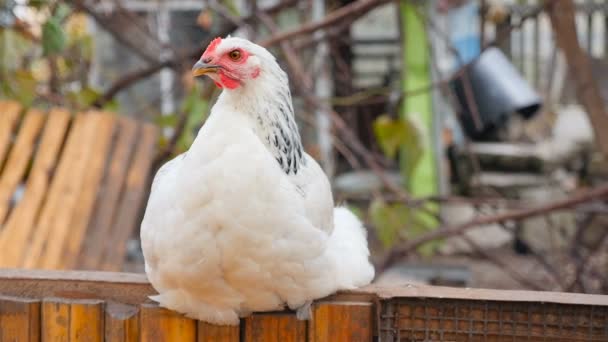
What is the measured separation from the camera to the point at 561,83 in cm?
899

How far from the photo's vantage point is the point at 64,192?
3.69 metres

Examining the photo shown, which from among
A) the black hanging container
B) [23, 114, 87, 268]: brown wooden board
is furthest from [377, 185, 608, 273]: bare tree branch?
[23, 114, 87, 268]: brown wooden board

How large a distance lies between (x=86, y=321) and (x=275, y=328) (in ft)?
1.67

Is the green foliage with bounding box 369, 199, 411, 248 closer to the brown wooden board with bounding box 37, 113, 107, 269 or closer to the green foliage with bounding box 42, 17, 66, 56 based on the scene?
the brown wooden board with bounding box 37, 113, 107, 269

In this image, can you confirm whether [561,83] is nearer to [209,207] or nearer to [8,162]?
[8,162]

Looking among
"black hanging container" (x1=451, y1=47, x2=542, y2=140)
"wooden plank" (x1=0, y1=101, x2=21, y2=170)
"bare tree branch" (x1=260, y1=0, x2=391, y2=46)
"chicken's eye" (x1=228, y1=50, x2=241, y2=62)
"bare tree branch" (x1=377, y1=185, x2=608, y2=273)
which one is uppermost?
"black hanging container" (x1=451, y1=47, x2=542, y2=140)

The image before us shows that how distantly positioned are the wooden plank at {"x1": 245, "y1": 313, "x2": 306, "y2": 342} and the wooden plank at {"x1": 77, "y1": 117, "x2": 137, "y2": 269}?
1.77 m

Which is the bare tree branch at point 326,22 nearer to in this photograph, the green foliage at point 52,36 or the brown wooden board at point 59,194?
the green foliage at point 52,36

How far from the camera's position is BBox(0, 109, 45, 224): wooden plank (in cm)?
369

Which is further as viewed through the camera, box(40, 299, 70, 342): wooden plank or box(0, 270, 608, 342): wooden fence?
box(40, 299, 70, 342): wooden plank

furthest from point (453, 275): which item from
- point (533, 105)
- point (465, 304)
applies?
point (465, 304)

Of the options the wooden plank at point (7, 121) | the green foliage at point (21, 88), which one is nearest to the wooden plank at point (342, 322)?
the wooden plank at point (7, 121)

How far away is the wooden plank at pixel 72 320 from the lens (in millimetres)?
2006

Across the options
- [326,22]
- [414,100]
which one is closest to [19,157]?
[326,22]
